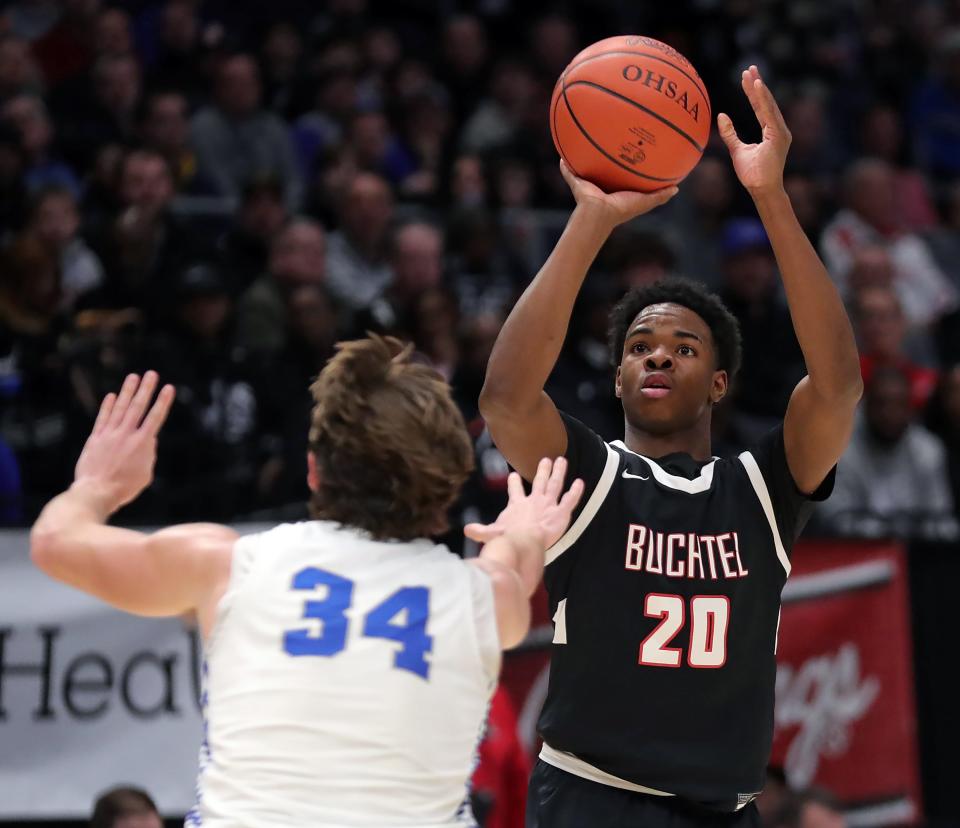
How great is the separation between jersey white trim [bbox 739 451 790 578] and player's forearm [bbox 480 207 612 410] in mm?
692

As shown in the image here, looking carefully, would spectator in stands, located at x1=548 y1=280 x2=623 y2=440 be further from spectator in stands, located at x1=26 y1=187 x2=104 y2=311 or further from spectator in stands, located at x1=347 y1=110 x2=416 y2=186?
spectator in stands, located at x1=26 y1=187 x2=104 y2=311

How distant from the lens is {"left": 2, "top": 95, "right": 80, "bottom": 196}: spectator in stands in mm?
9273

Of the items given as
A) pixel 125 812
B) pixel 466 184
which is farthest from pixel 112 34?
pixel 125 812

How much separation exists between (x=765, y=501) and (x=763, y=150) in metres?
0.95

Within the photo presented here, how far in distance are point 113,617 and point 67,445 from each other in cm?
96

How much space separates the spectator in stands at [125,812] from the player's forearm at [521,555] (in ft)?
9.12

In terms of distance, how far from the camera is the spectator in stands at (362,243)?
947cm

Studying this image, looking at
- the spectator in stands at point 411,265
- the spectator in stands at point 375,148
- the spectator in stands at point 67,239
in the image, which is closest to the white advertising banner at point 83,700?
the spectator in stands at point 67,239

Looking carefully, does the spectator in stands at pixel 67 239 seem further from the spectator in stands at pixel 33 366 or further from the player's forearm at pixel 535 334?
the player's forearm at pixel 535 334

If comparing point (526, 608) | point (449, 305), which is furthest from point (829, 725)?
point (526, 608)

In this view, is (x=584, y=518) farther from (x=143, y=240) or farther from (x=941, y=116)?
(x=941, y=116)

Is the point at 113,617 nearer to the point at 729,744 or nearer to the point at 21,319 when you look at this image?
the point at 21,319

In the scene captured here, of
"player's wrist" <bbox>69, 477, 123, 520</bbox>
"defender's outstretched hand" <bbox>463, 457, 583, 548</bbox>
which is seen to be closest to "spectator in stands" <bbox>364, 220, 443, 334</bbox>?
"defender's outstretched hand" <bbox>463, 457, 583, 548</bbox>

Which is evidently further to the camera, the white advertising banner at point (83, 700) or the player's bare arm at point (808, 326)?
the white advertising banner at point (83, 700)
